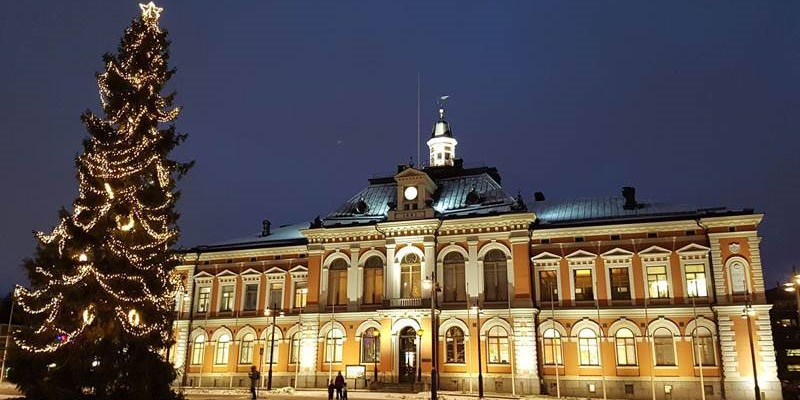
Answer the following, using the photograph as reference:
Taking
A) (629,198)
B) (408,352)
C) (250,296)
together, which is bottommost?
(408,352)

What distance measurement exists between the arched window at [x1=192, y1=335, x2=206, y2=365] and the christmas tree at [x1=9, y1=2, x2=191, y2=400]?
88.5 ft

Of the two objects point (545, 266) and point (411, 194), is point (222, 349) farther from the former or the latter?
point (545, 266)

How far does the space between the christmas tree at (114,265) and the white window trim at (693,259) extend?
29.0 metres

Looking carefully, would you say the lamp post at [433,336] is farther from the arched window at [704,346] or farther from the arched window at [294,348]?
the arched window at [704,346]

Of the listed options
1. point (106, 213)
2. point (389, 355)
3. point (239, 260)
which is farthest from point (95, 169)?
point (239, 260)

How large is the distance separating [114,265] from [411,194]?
995 inches

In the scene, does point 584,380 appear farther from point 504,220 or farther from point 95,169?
point 95,169

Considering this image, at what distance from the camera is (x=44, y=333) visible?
62.3 ft

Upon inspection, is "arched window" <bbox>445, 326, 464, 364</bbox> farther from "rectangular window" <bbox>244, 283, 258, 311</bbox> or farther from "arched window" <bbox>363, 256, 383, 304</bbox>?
"rectangular window" <bbox>244, 283, 258, 311</bbox>

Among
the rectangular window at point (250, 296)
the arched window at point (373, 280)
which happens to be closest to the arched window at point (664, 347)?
the arched window at point (373, 280)

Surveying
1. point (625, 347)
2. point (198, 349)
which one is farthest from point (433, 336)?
point (198, 349)

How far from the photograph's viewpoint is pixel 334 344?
42125mm

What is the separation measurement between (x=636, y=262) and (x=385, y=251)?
1600cm

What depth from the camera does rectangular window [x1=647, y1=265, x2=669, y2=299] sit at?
37.6 meters
